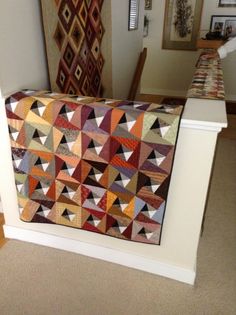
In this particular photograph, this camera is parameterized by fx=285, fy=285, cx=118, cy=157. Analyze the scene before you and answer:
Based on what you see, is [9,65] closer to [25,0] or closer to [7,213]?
[25,0]

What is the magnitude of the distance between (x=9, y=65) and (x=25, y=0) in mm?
350

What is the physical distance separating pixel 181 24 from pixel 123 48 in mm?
1834

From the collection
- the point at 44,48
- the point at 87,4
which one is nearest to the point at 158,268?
the point at 44,48

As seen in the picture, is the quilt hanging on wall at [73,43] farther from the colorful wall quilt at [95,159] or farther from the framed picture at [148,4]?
the framed picture at [148,4]

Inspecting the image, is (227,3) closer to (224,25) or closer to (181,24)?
(224,25)

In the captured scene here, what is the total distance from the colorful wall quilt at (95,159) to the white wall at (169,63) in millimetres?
3449

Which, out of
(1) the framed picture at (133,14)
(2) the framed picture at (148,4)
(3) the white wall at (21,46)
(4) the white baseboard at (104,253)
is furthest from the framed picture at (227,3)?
(4) the white baseboard at (104,253)

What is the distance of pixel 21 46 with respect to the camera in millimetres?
1419

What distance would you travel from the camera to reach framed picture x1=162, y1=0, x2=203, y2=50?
13.2 ft

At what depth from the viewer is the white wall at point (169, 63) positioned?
4070mm

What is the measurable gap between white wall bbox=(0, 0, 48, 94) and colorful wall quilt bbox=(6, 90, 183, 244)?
0.37ft

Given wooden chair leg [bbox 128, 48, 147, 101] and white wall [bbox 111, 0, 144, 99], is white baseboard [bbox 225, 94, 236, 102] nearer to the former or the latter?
wooden chair leg [bbox 128, 48, 147, 101]

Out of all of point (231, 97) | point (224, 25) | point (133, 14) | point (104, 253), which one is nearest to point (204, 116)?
point (104, 253)

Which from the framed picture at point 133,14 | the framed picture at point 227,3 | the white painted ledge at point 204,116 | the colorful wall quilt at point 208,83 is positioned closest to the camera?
the white painted ledge at point 204,116
